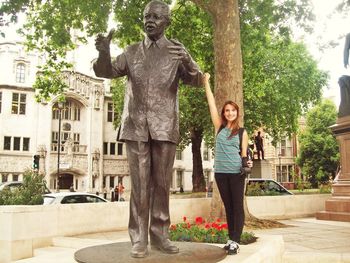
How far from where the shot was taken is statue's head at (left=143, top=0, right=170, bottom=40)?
464cm

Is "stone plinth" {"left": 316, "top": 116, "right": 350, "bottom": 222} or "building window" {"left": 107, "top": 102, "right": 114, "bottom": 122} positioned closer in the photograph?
"stone plinth" {"left": 316, "top": 116, "right": 350, "bottom": 222}

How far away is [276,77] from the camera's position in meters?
32.4

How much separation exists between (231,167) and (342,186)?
Answer: 30.0 ft

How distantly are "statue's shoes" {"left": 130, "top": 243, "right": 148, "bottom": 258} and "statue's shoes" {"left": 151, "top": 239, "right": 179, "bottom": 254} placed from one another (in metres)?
0.28

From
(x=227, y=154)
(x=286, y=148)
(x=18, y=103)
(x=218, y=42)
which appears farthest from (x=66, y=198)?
(x=286, y=148)

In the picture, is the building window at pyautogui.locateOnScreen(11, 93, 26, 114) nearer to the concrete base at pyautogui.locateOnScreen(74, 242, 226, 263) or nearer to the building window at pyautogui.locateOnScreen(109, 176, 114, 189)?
the building window at pyautogui.locateOnScreen(109, 176, 114, 189)

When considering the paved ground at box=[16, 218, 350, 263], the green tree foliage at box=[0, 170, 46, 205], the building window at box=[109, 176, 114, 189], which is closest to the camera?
the paved ground at box=[16, 218, 350, 263]

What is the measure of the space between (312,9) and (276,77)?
16.0 metres

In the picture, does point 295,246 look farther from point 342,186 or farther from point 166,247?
point 342,186

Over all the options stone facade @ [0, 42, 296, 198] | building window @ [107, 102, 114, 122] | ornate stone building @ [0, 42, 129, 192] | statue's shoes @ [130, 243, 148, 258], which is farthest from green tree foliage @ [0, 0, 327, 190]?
building window @ [107, 102, 114, 122]

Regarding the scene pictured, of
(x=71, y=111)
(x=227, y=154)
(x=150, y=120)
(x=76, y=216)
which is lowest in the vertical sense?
(x=76, y=216)

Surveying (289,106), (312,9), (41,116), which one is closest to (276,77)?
(289,106)

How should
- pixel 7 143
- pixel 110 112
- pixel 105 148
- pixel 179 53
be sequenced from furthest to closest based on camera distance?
pixel 110 112
pixel 105 148
pixel 7 143
pixel 179 53

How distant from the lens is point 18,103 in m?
43.3
